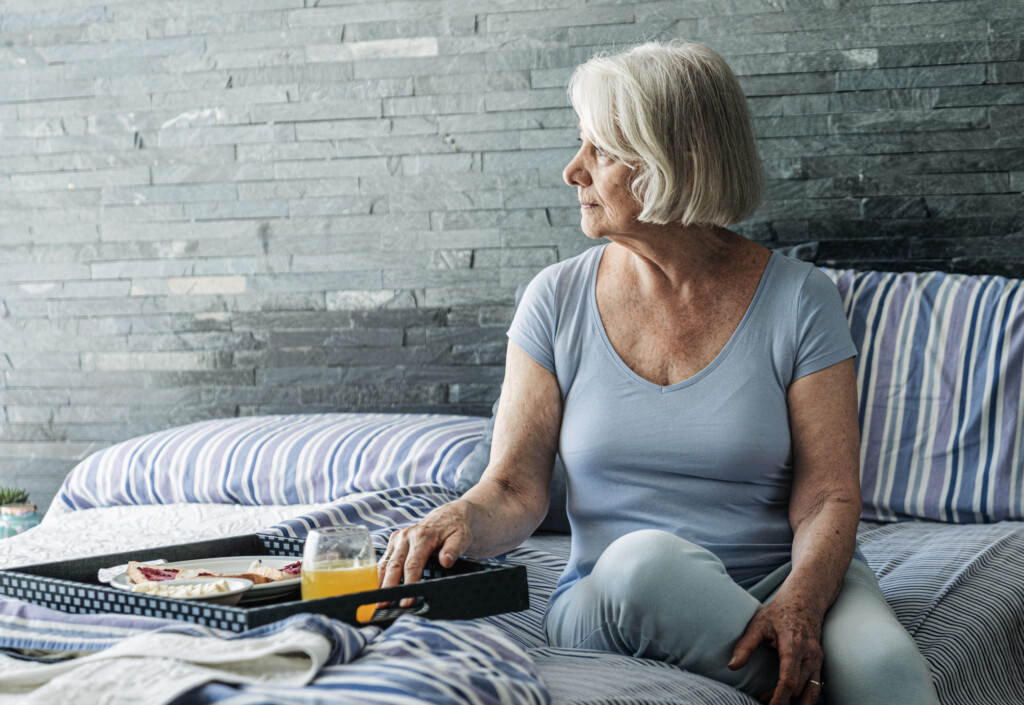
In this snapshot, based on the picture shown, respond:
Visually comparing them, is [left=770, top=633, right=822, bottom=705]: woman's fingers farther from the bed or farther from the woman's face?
the woman's face

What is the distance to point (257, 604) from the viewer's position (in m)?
0.96

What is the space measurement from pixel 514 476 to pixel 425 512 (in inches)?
14.5

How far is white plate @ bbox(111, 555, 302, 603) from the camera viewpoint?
95 cm

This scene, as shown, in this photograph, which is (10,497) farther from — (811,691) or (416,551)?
(811,691)

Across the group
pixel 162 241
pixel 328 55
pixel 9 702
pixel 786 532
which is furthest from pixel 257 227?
pixel 9 702

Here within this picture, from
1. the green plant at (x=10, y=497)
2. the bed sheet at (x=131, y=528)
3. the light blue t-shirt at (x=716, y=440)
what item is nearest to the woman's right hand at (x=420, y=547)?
the light blue t-shirt at (x=716, y=440)

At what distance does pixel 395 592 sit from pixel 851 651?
1.61 feet

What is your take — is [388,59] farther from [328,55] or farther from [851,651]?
[851,651]

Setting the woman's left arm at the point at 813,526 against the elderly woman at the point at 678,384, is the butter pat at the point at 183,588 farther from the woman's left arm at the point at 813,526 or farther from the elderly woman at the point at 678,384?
the woman's left arm at the point at 813,526

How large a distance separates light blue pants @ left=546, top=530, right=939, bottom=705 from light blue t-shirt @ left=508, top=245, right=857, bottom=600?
0.18 metres

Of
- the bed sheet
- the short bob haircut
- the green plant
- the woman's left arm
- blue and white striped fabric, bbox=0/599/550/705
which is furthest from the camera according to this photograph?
the green plant

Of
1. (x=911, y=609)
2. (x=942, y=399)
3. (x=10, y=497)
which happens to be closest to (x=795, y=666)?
(x=911, y=609)

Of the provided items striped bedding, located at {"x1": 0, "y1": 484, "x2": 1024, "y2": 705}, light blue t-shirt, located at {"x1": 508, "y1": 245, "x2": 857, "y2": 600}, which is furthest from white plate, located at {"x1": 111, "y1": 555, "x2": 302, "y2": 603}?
light blue t-shirt, located at {"x1": 508, "y1": 245, "x2": 857, "y2": 600}

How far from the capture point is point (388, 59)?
8.10 feet
